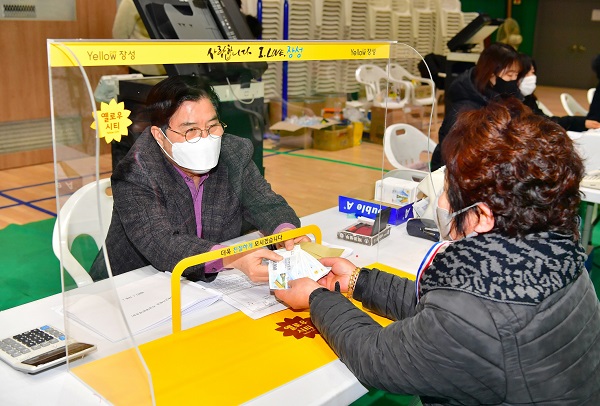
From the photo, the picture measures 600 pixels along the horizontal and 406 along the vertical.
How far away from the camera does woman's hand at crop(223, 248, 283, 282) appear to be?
178cm

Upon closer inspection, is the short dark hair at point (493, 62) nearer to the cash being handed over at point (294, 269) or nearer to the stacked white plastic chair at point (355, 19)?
the cash being handed over at point (294, 269)

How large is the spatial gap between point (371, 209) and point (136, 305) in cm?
111

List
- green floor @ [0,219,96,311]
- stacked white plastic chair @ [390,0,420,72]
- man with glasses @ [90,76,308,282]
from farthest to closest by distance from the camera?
stacked white plastic chair @ [390,0,420,72] < green floor @ [0,219,96,311] < man with glasses @ [90,76,308,282]

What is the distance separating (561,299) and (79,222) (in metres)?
1.02

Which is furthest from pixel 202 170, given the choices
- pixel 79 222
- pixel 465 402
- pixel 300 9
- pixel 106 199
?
pixel 300 9

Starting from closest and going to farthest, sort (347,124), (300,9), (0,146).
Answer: (0,146), (347,124), (300,9)

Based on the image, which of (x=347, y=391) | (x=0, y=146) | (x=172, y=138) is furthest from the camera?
(x=0, y=146)

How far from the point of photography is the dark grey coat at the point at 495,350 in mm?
1138

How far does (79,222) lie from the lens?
1.44 m

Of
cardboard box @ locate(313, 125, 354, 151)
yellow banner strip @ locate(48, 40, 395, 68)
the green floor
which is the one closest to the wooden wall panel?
the green floor

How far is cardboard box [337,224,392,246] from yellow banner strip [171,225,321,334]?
0.31 metres

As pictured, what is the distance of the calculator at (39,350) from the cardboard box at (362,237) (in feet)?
3.50

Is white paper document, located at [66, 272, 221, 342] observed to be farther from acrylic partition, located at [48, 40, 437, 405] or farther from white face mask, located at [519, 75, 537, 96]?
white face mask, located at [519, 75, 537, 96]

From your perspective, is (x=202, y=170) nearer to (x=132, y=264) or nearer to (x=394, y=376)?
(x=132, y=264)
